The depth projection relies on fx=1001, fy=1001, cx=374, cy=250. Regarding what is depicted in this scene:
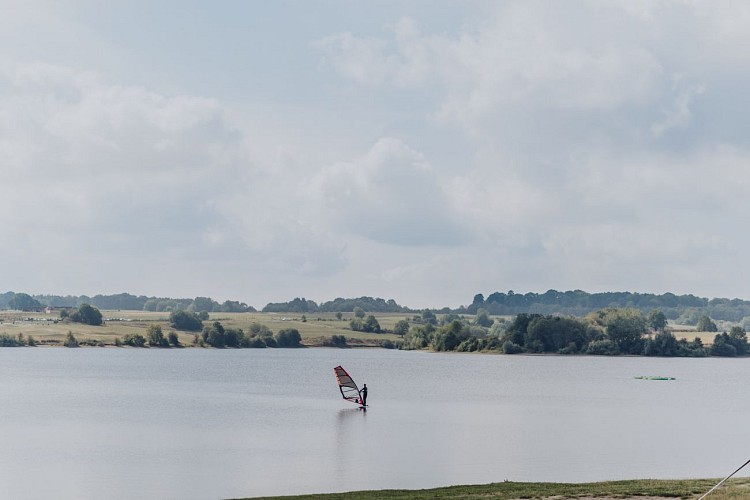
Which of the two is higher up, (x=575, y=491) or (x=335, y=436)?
(x=575, y=491)

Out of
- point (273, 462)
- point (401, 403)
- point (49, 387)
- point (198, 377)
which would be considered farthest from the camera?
point (198, 377)

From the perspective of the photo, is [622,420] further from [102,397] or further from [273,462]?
[102,397]

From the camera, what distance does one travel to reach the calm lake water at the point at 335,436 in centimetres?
3541

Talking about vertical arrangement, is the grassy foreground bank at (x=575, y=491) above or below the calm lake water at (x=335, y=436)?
above

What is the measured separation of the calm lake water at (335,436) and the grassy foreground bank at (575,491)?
3.60 m

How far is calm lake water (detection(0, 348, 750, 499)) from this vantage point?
35.4m

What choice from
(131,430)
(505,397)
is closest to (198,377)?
(505,397)

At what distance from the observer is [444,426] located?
55250 millimetres

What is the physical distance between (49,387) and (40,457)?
5122 centimetres

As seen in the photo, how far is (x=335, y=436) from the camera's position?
50906 millimetres

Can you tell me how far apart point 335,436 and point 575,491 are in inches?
955

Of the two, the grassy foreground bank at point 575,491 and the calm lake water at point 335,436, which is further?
the calm lake water at point 335,436

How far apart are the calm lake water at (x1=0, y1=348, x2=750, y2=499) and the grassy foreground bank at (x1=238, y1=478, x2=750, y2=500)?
3600 mm

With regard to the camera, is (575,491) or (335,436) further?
(335,436)
